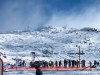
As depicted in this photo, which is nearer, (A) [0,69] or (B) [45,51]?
(A) [0,69]

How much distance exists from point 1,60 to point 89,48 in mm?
174229

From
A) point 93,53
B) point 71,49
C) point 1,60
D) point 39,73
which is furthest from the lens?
point 71,49

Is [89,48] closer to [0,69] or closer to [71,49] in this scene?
[71,49]

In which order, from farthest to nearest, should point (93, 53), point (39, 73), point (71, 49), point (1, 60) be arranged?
point (71, 49)
point (93, 53)
point (39, 73)
point (1, 60)

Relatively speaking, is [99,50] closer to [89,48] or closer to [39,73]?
[89,48]

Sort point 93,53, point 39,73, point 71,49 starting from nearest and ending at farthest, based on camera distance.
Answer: point 39,73 → point 93,53 → point 71,49

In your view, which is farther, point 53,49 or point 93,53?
point 53,49

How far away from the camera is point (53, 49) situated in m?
197

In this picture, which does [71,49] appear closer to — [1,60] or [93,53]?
[93,53]

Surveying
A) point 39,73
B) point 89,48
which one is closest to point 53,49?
point 89,48

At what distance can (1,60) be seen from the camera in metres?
21.8

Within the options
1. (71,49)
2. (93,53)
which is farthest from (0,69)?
(71,49)

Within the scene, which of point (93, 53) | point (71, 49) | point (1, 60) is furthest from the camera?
point (71, 49)

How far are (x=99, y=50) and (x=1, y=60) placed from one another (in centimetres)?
16513
